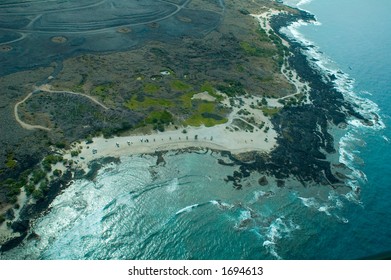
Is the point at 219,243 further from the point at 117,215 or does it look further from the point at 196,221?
the point at 117,215

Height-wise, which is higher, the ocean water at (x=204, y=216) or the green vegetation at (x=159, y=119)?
the green vegetation at (x=159, y=119)

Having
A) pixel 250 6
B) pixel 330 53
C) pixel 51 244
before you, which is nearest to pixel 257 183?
pixel 51 244

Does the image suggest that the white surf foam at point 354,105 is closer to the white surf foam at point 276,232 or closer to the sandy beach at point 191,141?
the white surf foam at point 276,232

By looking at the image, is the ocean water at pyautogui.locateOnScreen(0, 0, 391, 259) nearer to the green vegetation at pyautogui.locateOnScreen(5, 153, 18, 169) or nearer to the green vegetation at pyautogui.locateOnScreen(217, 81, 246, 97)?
the green vegetation at pyautogui.locateOnScreen(5, 153, 18, 169)

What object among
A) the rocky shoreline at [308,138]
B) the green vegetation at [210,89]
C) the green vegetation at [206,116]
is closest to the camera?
the rocky shoreline at [308,138]

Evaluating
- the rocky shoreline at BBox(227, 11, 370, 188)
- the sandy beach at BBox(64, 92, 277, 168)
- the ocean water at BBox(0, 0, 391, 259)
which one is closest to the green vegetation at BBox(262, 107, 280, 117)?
the rocky shoreline at BBox(227, 11, 370, 188)

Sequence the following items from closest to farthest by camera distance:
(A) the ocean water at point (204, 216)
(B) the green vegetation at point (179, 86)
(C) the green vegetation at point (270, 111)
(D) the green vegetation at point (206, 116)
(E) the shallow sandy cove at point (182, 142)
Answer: (A) the ocean water at point (204, 216)
(E) the shallow sandy cove at point (182, 142)
(D) the green vegetation at point (206, 116)
(C) the green vegetation at point (270, 111)
(B) the green vegetation at point (179, 86)

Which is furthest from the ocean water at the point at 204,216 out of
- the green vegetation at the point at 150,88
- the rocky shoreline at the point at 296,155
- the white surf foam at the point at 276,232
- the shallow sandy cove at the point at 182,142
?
the green vegetation at the point at 150,88

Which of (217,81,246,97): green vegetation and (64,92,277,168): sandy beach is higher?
(217,81,246,97): green vegetation

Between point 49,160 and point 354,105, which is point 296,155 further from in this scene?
point 49,160

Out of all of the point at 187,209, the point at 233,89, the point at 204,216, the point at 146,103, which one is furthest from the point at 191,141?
the point at 233,89
